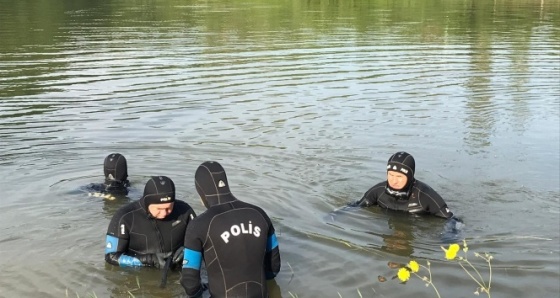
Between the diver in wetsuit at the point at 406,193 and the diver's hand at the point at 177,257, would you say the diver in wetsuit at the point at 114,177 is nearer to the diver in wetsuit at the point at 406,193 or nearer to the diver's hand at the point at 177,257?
the diver's hand at the point at 177,257

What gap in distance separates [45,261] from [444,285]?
197 inches

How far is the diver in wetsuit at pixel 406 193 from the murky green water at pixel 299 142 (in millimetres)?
188

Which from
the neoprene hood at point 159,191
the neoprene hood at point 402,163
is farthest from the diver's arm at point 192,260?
the neoprene hood at point 402,163

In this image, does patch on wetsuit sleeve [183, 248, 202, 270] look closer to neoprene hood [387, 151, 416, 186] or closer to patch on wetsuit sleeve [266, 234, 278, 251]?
patch on wetsuit sleeve [266, 234, 278, 251]

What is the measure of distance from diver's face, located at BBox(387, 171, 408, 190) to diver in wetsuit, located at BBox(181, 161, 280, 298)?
3.79 m

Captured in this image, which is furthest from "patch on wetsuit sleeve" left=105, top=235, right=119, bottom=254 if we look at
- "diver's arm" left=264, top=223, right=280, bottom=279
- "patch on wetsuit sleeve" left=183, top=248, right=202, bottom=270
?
"diver's arm" left=264, top=223, right=280, bottom=279

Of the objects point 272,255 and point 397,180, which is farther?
point 397,180

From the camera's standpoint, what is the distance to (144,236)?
764cm

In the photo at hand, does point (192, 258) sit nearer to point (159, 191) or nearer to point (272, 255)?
point (272, 255)

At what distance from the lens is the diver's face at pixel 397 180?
9328mm

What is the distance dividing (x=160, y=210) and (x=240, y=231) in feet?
6.56

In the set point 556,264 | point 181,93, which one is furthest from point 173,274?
point 181,93

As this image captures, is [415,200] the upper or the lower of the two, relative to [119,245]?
lower

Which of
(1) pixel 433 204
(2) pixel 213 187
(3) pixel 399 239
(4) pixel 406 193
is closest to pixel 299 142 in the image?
(4) pixel 406 193
